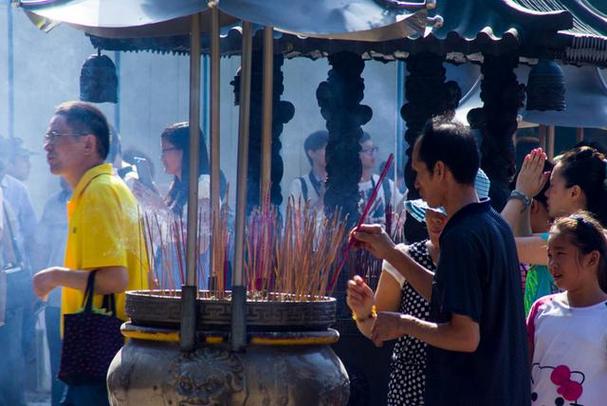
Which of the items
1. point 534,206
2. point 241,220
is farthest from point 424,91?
point 241,220

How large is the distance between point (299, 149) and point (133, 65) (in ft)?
5.98

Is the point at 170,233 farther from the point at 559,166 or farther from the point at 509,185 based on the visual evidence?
the point at 509,185

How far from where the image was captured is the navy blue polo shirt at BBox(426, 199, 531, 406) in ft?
12.9

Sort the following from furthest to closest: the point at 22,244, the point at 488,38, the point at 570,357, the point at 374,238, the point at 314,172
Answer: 1. the point at 314,172
2. the point at 22,244
3. the point at 488,38
4. the point at 570,357
5. the point at 374,238

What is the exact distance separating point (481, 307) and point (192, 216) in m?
1.12

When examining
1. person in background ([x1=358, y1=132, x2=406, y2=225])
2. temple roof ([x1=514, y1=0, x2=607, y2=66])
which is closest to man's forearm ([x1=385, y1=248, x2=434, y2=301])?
temple roof ([x1=514, y1=0, x2=607, y2=66])

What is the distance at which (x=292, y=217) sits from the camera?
15.7 feet

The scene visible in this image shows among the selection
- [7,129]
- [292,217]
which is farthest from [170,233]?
[7,129]

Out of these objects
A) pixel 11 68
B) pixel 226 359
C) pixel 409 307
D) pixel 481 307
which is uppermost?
pixel 11 68

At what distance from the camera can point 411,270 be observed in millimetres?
4422

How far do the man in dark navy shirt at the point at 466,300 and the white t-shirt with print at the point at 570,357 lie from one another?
540 mm

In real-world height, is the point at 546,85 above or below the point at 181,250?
above

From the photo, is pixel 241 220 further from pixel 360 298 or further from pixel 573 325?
pixel 573 325

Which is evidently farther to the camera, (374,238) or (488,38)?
(488,38)
